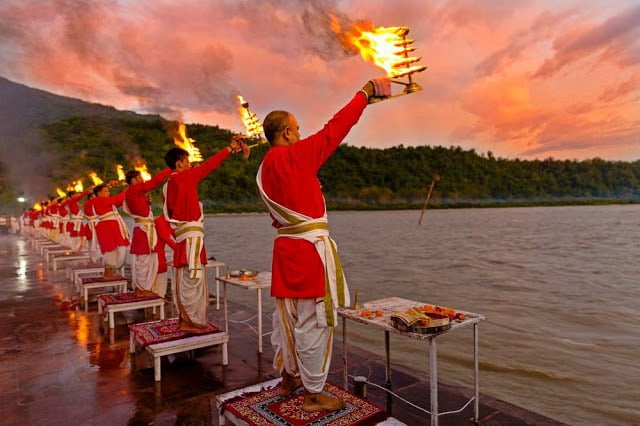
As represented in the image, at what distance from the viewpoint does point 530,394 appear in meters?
6.30

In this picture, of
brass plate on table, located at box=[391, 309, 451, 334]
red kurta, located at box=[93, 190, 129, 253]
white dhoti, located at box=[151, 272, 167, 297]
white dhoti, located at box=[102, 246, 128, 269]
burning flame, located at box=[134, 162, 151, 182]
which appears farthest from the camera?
white dhoti, located at box=[102, 246, 128, 269]

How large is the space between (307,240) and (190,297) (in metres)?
2.77

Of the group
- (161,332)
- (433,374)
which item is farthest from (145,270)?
(433,374)

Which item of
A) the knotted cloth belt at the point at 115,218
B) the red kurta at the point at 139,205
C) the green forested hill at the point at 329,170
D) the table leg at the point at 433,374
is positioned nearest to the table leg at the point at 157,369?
the red kurta at the point at 139,205

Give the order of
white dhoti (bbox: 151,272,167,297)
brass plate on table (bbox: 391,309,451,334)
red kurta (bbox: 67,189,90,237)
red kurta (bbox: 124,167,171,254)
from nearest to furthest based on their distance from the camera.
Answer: brass plate on table (bbox: 391,309,451,334) < red kurta (bbox: 124,167,171,254) < white dhoti (bbox: 151,272,167,297) < red kurta (bbox: 67,189,90,237)

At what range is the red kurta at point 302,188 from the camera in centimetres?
290

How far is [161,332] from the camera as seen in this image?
5.14m

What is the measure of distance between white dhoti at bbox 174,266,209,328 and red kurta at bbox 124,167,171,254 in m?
1.64

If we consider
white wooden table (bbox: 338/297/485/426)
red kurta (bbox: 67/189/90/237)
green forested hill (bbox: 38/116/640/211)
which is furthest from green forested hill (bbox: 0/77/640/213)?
white wooden table (bbox: 338/297/485/426)

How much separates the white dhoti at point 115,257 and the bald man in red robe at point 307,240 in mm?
7354

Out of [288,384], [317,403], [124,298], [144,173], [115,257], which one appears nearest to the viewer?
[317,403]

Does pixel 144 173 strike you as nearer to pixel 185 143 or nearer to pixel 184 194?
pixel 185 143

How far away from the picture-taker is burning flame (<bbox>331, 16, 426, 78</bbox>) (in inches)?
116

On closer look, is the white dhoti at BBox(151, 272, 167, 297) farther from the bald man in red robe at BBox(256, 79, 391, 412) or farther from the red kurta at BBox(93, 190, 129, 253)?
the bald man in red robe at BBox(256, 79, 391, 412)
